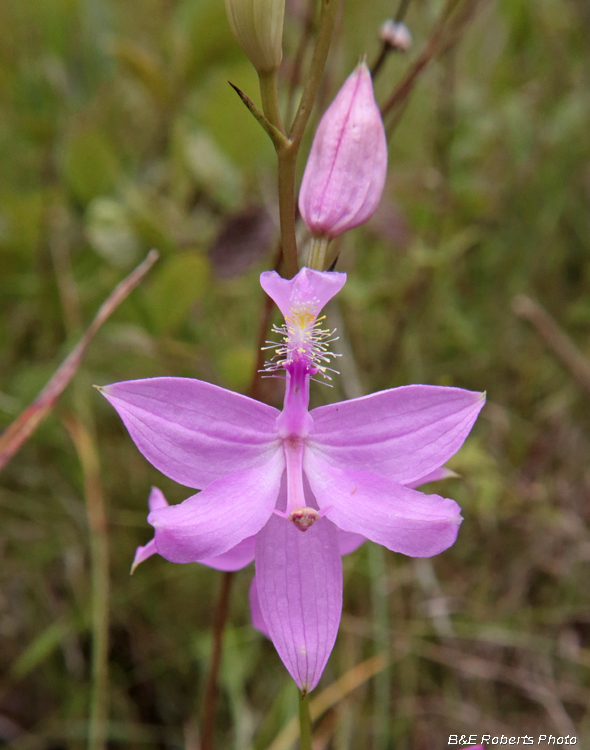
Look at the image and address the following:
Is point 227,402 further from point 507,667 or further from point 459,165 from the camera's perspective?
point 459,165

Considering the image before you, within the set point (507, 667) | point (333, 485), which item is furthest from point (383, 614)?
point (333, 485)

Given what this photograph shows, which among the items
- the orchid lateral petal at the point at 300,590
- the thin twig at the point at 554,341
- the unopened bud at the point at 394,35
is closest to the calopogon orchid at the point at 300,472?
the orchid lateral petal at the point at 300,590

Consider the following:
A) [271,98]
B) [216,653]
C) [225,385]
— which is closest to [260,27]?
[271,98]

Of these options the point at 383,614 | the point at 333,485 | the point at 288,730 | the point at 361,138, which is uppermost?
the point at 361,138

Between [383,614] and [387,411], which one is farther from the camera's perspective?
[383,614]

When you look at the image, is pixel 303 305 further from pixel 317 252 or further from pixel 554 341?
pixel 554 341

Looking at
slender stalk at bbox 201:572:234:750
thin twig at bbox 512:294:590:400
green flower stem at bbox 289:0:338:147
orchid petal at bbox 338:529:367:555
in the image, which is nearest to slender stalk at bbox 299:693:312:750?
orchid petal at bbox 338:529:367:555
